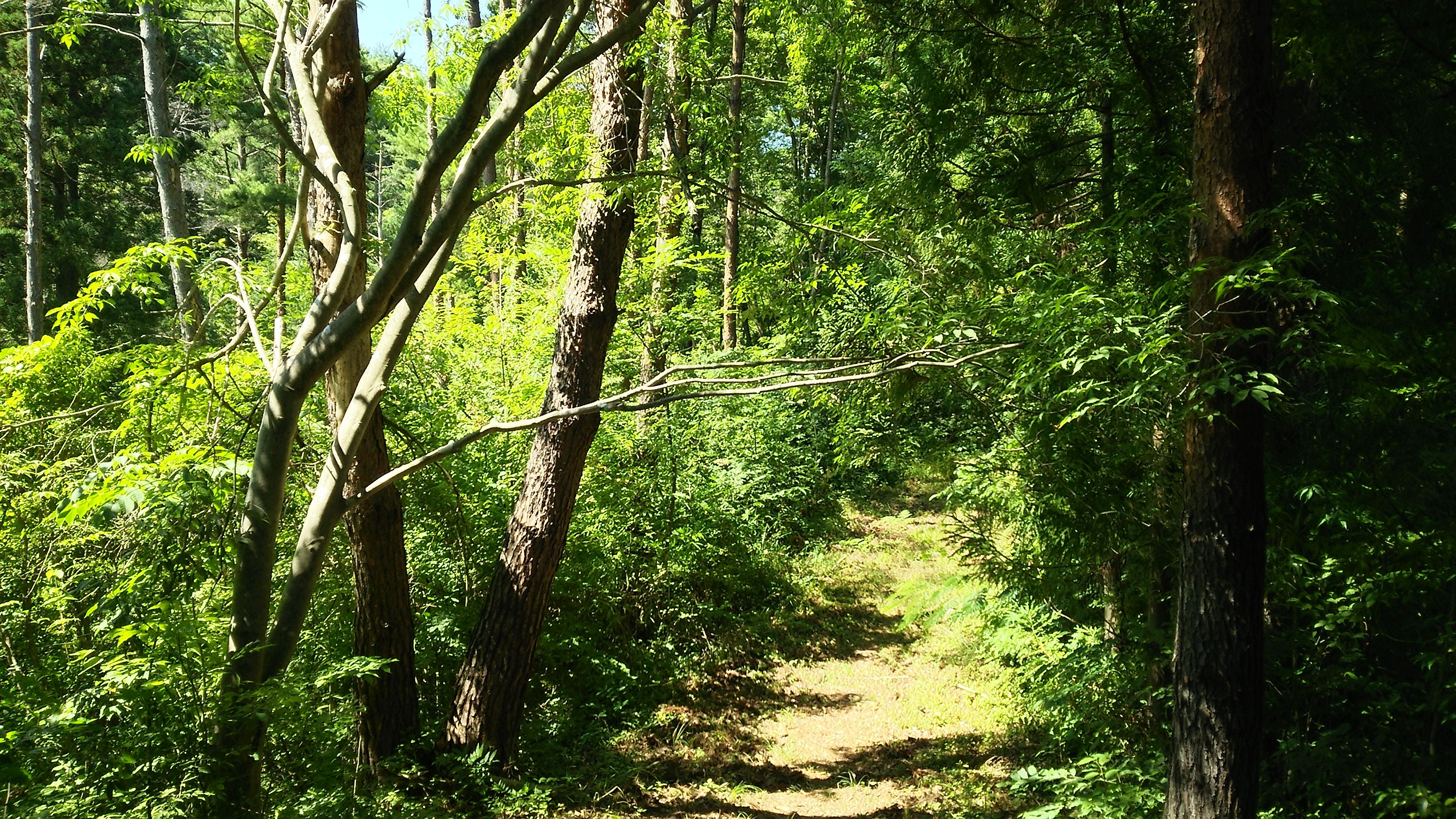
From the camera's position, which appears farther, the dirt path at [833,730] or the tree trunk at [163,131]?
the tree trunk at [163,131]

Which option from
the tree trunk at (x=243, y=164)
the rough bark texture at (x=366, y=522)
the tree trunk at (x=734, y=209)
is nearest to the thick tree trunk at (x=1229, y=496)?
the rough bark texture at (x=366, y=522)

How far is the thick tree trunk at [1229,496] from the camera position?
130 inches

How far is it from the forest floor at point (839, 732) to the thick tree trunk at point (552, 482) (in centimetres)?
104

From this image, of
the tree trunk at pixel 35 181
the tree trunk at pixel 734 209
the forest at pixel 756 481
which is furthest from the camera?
the tree trunk at pixel 734 209

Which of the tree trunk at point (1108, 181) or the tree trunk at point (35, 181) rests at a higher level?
the tree trunk at point (35, 181)

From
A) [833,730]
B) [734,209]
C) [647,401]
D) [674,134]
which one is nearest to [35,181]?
[734,209]

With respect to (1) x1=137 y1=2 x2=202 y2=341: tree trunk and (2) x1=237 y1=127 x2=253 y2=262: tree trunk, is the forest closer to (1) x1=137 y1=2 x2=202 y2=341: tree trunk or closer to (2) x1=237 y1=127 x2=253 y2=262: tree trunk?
(1) x1=137 y1=2 x2=202 y2=341: tree trunk

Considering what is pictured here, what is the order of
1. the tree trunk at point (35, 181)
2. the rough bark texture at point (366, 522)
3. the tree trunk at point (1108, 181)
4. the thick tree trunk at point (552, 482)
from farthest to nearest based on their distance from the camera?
the tree trunk at point (35, 181) < the thick tree trunk at point (552, 482) < the tree trunk at point (1108, 181) < the rough bark texture at point (366, 522)

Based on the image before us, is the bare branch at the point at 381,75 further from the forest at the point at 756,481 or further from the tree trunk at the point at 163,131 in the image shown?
the tree trunk at the point at 163,131

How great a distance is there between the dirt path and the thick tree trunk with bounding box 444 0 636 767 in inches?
50.0

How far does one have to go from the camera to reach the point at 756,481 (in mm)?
8914

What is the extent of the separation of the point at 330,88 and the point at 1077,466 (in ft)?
14.2

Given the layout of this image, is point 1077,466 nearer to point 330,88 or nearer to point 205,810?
point 205,810

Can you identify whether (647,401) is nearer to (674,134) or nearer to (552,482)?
(552,482)
